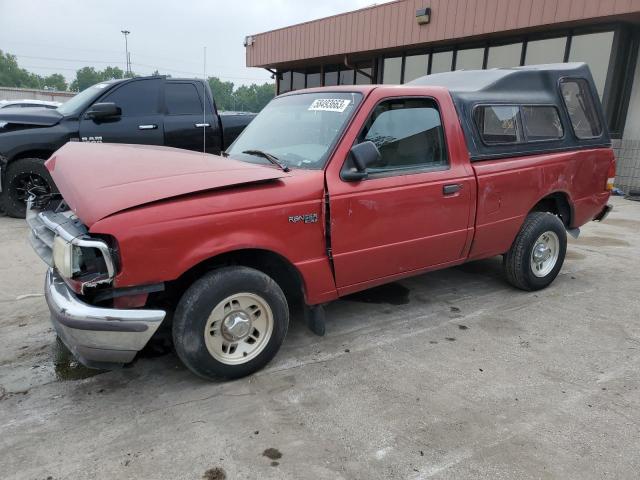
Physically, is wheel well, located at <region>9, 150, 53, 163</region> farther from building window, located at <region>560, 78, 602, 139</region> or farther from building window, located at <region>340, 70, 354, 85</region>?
building window, located at <region>340, 70, 354, 85</region>

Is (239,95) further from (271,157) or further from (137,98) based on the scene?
(271,157)

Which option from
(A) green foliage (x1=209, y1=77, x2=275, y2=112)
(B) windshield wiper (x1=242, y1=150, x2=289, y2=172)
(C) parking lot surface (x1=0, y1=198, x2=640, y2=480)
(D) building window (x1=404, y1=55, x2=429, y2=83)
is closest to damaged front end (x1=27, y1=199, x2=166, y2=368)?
(C) parking lot surface (x1=0, y1=198, x2=640, y2=480)

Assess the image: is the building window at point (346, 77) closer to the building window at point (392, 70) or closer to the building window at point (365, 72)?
the building window at point (365, 72)

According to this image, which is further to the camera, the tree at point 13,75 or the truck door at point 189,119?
the tree at point 13,75

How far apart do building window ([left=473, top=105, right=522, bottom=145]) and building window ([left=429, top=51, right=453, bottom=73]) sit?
9656 mm

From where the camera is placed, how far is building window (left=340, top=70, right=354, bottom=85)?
677 inches

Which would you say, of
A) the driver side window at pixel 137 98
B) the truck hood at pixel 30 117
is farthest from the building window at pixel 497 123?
the truck hood at pixel 30 117

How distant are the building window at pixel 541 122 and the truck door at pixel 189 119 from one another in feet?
15.8

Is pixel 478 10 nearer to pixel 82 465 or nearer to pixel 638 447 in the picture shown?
pixel 638 447

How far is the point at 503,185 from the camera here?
4.14 m

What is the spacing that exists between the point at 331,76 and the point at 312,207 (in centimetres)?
1620

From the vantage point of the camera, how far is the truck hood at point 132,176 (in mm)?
A: 2590

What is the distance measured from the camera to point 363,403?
2.83m

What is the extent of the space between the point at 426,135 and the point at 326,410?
87.9 inches
